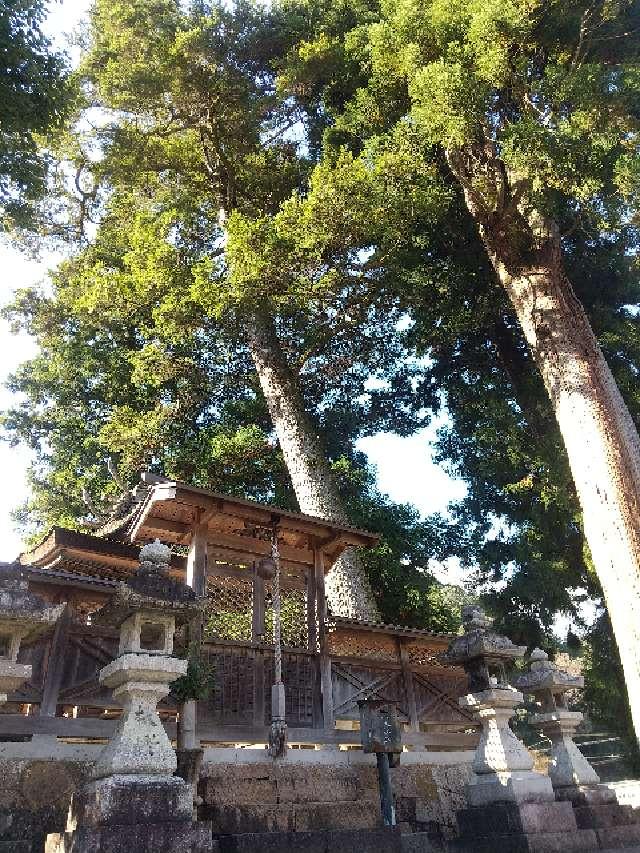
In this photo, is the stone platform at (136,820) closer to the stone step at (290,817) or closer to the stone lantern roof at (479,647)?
the stone step at (290,817)

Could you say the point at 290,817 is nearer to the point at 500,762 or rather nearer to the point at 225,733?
the point at 225,733

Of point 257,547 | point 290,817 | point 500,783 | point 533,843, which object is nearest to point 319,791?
point 290,817

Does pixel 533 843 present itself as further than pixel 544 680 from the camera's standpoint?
No

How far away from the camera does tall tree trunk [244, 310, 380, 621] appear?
972 centimetres

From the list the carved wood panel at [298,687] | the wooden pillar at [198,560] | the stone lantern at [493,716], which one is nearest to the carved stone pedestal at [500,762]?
the stone lantern at [493,716]

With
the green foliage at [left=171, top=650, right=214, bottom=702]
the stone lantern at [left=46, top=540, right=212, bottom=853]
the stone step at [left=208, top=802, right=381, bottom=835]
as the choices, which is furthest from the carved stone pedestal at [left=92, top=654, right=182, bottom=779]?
the green foliage at [left=171, top=650, right=214, bottom=702]

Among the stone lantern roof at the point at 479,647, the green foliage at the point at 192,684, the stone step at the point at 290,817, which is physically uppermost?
the stone lantern roof at the point at 479,647

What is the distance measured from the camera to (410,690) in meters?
7.76

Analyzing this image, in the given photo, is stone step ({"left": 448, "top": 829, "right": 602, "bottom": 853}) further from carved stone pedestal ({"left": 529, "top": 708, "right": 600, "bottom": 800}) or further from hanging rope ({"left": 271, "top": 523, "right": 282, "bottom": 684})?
hanging rope ({"left": 271, "top": 523, "right": 282, "bottom": 684})

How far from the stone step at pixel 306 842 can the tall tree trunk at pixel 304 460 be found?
4697mm

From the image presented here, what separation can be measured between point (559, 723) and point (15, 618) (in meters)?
5.72

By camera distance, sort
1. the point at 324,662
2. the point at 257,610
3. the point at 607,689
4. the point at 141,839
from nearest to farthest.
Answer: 1. the point at 141,839
2. the point at 324,662
3. the point at 257,610
4. the point at 607,689

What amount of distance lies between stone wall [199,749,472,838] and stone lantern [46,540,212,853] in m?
1.35

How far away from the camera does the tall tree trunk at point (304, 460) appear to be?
31.9 feet
